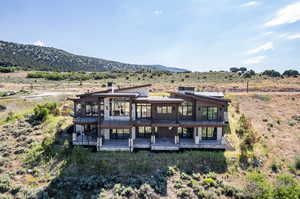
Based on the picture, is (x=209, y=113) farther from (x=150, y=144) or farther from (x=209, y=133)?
(x=150, y=144)

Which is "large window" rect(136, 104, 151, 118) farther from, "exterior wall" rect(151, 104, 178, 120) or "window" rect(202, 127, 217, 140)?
"window" rect(202, 127, 217, 140)

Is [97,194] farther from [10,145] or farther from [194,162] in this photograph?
[10,145]

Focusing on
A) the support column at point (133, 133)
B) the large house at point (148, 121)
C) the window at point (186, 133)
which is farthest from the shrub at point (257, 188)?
the support column at point (133, 133)

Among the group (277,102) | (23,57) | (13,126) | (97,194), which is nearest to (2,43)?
(23,57)

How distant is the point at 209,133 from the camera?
21391 millimetres

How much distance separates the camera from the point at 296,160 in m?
19.8

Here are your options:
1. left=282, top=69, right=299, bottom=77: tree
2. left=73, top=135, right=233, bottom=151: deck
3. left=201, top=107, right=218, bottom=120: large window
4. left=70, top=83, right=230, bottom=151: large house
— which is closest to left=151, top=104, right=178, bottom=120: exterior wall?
left=70, top=83, right=230, bottom=151: large house

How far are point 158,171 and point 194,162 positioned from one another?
12.6ft

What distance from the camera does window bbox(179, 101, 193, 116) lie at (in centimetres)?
2152

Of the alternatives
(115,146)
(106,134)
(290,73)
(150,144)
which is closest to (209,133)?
→ (150,144)

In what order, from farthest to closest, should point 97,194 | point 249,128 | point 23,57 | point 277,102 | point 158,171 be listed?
point 23,57, point 277,102, point 249,128, point 158,171, point 97,194

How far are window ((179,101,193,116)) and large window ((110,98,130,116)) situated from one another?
20.9ft

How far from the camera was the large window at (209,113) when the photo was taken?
69.1 feet

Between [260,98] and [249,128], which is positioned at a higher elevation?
[260,98]
